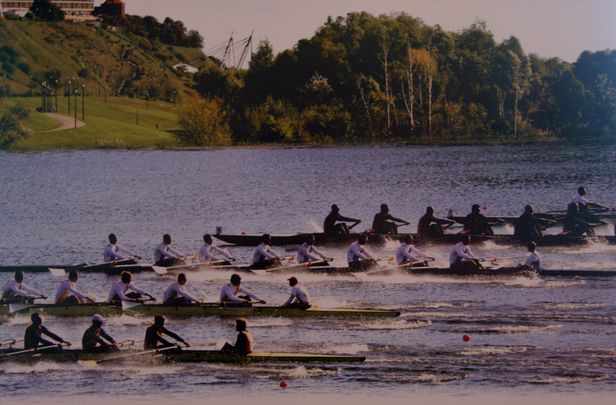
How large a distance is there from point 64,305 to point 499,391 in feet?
36.4

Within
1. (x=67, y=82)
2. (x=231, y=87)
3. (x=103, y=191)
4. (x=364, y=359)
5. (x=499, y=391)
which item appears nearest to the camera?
(x=499, y=391)

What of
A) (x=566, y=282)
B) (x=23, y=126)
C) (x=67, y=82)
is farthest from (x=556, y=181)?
(x=67, y=82)

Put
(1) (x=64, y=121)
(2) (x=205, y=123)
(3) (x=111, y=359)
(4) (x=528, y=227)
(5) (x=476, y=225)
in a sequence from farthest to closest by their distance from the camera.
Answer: (1) (x=64, y=121) < (2) (x=205, y=123) < (5) (x=476, y=225) < (4) (x=528, y=227) < (3) (x=111, y=359)

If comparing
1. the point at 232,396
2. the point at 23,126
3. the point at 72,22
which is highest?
the point at 72,22

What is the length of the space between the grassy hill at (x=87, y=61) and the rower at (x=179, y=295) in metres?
40.2

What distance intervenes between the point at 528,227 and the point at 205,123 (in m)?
30.7

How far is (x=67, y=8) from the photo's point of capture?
5178 cm

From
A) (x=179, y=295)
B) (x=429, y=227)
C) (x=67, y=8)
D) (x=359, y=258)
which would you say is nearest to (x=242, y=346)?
(x=179, y=295)

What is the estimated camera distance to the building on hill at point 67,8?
53.1 m

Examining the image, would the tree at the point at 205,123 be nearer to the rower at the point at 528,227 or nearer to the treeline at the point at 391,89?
the treeline at the point at 391,89

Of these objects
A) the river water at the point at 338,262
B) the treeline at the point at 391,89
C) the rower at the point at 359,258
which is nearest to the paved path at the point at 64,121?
the river water at the point at 338,262

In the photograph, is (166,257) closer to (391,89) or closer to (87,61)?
(391,89)

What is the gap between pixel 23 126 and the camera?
71.9 metres

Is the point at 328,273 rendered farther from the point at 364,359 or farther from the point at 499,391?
the point at 499,391
